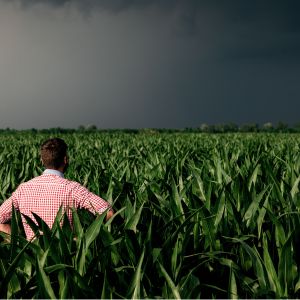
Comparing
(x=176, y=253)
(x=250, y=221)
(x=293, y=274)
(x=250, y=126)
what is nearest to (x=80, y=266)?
(x=176, y=253)

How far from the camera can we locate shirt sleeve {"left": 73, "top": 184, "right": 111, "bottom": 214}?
12.9 ft

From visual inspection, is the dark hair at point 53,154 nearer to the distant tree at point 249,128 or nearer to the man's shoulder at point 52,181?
the man's shoulder at point 52,181

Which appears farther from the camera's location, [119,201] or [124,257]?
[119,201]

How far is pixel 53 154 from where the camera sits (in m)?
4.30

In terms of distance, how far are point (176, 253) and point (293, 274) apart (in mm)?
605

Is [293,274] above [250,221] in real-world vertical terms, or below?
below

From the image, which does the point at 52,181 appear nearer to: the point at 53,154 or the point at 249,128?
the point at 53,154

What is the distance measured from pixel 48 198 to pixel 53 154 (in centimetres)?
41

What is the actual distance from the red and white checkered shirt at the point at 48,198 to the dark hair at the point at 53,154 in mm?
162

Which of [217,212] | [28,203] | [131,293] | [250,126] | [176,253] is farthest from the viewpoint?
[250,126]

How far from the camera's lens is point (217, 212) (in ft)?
11.3

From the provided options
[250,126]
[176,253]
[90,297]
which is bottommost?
[90,297]

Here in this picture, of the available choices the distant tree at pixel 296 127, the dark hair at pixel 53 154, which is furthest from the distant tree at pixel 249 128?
the dark hair at pixel 53 154

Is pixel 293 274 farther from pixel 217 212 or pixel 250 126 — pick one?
pixel 250 126
